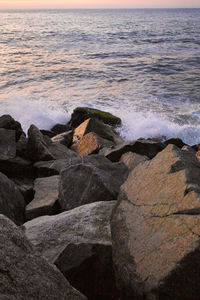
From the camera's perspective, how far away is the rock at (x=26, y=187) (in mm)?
4039

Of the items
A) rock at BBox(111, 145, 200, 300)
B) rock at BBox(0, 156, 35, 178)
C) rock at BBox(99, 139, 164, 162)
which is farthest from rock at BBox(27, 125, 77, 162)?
rock at BBox(111, 145, 200, 300)

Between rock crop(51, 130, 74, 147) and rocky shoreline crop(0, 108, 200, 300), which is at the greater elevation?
rocky shoreline crop(0, 108, 200, 300)

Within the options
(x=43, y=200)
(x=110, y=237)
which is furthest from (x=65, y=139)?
(x=110, y=237)

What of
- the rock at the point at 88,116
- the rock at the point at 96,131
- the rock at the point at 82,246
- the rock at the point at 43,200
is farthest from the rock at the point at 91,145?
the rock at the point at 82,246

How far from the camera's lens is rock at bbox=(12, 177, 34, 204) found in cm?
404

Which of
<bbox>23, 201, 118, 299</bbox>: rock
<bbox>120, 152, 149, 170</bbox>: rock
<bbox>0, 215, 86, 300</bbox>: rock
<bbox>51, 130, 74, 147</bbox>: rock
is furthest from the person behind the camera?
<bbox>51, 130, 74, 147</bbox>: rock

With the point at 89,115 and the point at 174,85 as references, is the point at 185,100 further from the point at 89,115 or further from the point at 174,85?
the point at 89,115

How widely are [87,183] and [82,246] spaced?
1.09 meters

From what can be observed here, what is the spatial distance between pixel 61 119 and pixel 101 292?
7.98 metres

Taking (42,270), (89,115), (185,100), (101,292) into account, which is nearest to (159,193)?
(101,292)

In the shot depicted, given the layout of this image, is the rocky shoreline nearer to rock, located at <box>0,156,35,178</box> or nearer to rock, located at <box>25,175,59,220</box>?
rock, located at <box>25,175,59,220</box>

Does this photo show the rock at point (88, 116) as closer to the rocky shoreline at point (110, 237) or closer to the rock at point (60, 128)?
the rock at point (60, 128)

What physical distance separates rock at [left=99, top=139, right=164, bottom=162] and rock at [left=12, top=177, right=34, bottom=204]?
133 cm

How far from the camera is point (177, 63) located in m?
19.0
